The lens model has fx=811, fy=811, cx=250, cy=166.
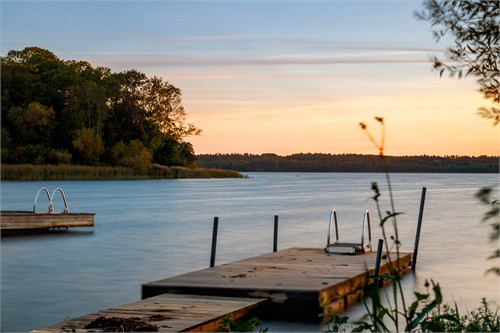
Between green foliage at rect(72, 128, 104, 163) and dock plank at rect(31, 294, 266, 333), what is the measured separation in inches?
2678

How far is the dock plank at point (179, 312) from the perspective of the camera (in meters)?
8.51

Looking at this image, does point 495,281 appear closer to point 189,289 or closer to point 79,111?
point 189,289

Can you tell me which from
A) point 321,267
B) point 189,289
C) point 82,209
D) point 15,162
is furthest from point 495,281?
point 15,162

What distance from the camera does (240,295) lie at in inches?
428

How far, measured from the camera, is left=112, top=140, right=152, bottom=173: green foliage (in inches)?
3194

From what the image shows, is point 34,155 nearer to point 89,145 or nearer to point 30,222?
point 89,145

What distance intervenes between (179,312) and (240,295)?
165cm

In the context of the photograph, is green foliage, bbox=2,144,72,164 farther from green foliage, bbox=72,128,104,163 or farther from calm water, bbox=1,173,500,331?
calm water, bbox=1,173,500,331

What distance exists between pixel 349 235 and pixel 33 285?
16.7m

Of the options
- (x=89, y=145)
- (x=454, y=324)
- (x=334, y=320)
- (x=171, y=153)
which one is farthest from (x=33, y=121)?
(x=454, y=324)

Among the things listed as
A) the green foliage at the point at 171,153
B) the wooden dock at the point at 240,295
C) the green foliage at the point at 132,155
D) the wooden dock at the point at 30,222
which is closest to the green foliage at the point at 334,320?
the wooden dock at the point at 240,295

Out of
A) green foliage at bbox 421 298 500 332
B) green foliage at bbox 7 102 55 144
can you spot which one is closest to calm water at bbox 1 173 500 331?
green foliage at bbox 421 298 500 332

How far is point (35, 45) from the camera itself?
9781 cm

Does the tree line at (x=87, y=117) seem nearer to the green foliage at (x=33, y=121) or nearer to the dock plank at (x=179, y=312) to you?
the green foliage at (x=33, y=121)
